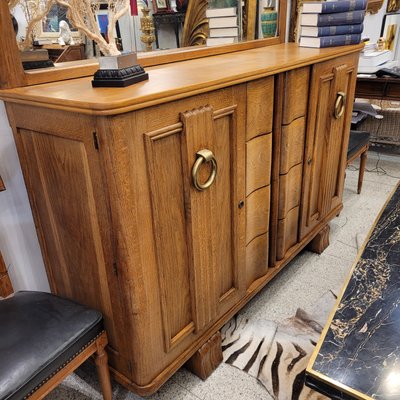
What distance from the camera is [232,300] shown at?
148 centimetres

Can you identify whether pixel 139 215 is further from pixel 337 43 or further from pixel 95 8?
pixel 337 43

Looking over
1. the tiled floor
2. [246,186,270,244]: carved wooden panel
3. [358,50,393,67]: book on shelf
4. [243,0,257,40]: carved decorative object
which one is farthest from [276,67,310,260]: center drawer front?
[358,50,393,67]: book on shelf

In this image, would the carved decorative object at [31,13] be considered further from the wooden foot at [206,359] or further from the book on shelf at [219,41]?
the wooden foot at [206,359]

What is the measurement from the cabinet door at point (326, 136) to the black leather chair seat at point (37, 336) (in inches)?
46.4

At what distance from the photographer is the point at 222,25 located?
1792mm

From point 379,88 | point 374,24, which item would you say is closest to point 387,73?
point 379,88

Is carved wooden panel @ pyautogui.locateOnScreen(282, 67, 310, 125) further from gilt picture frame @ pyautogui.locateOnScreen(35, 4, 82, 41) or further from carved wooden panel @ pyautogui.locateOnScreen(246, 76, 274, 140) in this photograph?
gilt picture frame @ pyautogui.locateOnScreen(35, 4, 82, 41)

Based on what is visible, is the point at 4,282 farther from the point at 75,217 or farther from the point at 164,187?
the point at 164,187

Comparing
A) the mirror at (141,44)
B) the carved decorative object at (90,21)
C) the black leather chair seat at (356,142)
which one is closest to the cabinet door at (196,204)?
the carved decorative object at (90,21)

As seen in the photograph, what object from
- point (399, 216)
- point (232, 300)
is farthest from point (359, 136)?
point (232, 300)

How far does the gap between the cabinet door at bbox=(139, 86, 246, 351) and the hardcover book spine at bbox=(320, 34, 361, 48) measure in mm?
811

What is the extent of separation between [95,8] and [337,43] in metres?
1.18

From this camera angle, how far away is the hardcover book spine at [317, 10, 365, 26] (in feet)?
5.90

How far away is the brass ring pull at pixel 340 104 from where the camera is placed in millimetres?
1809
